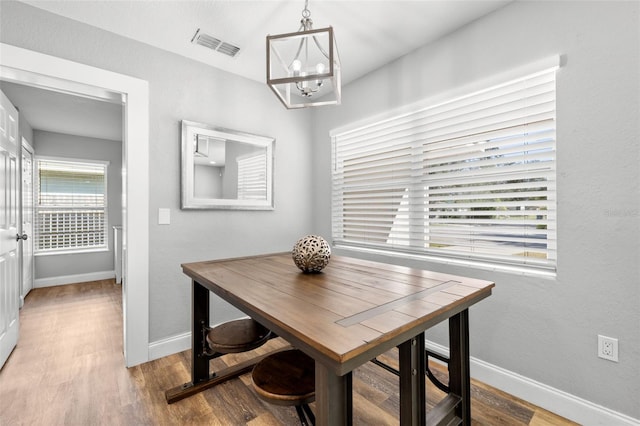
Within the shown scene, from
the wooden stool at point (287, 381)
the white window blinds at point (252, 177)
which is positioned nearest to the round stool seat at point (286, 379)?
the wooden stool at point (287, 381)

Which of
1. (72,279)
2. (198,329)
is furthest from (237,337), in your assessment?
(72,279)

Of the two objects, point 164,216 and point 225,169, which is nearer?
point 164,216

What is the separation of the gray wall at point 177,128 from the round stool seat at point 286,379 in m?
1.47

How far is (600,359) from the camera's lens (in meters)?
1.53

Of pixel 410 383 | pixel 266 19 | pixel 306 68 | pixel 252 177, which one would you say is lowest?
pixel 410 383

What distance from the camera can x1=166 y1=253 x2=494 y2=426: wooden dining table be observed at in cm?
84

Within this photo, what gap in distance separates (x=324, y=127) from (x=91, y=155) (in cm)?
435

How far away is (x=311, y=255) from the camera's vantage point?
→ 1.60 meters

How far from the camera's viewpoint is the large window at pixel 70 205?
4.68 meters

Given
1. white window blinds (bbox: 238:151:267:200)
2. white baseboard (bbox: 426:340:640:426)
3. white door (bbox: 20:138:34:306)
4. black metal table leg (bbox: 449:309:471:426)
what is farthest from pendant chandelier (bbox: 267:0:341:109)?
white door (bbox: 20:138:34:306)

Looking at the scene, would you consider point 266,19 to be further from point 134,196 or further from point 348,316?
point 348,316

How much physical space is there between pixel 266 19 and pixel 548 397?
2.97 metres

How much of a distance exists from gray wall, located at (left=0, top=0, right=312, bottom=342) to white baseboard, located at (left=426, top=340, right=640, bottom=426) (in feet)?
6.77

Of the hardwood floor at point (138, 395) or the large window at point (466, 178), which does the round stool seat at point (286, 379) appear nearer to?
the hardwood floor at point (138, 395)
